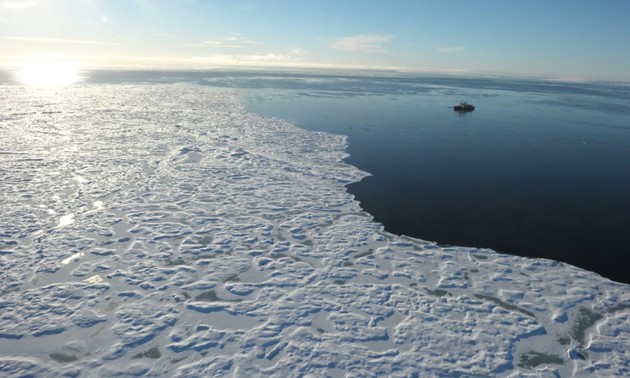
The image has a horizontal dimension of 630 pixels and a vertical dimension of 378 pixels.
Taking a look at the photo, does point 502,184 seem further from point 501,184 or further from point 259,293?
point 259,293

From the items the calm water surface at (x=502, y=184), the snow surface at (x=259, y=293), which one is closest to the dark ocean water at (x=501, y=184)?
the calm water surface at (x=502, y=184)

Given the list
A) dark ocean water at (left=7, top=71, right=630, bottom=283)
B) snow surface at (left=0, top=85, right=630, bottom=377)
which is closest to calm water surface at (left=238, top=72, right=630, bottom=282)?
dark ocean water at (left=7, top=71, right=630, bottom=283)

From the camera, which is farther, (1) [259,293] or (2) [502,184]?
(2) [502,184]

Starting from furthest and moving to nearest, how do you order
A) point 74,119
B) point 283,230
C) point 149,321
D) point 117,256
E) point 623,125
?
point 623,125
point 74,119
point 283,230
point 117,256
point 149,321

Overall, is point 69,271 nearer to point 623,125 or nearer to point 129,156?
point 129,156

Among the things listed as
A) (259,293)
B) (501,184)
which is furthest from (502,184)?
(259,293)

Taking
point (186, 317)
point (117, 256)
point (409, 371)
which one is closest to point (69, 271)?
point (117, 256)

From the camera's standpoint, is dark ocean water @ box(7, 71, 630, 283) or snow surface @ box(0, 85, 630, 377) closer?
snow surface @ box(0, 85, 630, 377)

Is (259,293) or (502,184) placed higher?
(502,184)

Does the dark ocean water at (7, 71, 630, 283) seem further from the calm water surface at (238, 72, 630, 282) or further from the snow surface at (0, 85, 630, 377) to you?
the snow surface at (0, 85, 630, 377)
